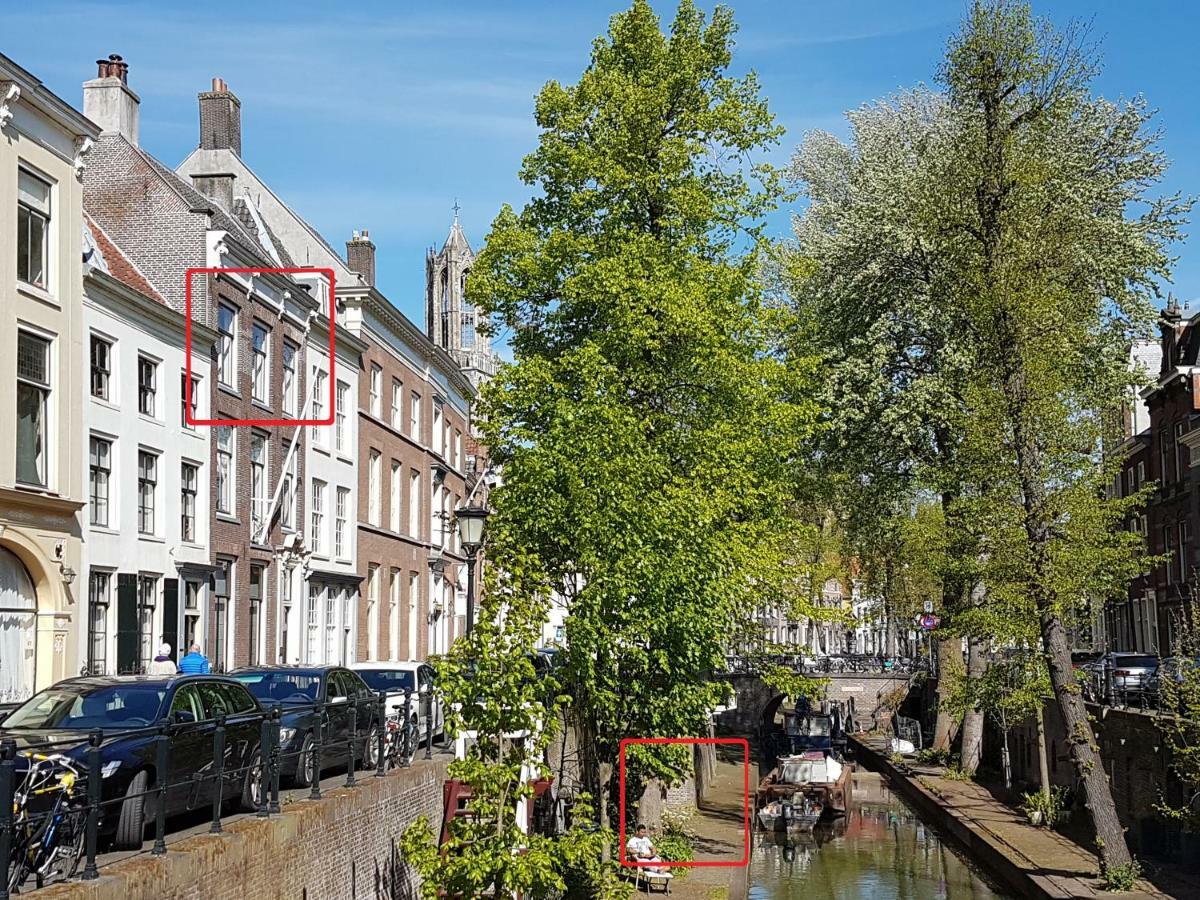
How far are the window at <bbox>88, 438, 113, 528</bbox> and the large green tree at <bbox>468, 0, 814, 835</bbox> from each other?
25.5ft

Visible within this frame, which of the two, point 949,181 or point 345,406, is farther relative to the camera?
point 345,406

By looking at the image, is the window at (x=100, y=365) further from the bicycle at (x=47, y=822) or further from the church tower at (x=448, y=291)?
the church tower at (x=448, y=291)

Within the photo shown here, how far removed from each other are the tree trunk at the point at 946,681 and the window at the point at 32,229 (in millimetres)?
24061

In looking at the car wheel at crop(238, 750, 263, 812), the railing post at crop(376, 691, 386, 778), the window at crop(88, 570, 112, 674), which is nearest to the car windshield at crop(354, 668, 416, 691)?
the railing post at crop(376, 691, 386, 778)

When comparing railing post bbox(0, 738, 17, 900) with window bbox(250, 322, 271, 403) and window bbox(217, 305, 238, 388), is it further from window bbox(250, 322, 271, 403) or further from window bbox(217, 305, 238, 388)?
window bbox(250, 322, 271, 403)

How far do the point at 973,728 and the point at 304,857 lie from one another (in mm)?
31887

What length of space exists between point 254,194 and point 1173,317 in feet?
103

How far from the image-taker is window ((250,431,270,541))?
3691 centimetres

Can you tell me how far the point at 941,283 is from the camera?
36.2 meters

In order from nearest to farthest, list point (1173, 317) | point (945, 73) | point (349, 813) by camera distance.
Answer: point (349, 813) < point (945, 73) < point (1173, 317)

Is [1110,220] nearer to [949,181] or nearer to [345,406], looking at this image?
[949,181]

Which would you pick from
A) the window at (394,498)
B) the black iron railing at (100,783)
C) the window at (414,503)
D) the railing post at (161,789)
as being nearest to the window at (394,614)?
the window at (394,498)

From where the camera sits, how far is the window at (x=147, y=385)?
101 ft

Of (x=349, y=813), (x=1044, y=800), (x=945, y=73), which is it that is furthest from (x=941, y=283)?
(x=349, y=813)
